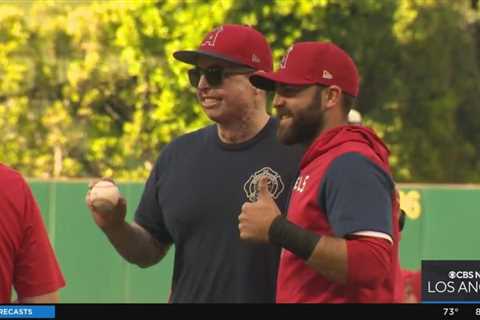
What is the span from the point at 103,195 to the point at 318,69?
0.96 meters

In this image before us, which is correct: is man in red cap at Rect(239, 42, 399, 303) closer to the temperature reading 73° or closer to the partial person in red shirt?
the temperature reading 73°

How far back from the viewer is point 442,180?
86.1 ft

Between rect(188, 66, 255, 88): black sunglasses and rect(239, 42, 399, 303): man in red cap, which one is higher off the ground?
rect(188, 66, 255, 88): black sunglasses

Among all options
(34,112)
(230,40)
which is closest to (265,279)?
(230,40)

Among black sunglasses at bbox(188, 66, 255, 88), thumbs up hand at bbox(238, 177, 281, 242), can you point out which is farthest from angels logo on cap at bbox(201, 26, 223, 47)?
thumbs up hand at bbox(238, 177, 281, 242)

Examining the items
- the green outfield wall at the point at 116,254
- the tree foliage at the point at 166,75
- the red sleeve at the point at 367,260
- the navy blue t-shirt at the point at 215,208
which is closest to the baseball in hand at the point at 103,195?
the navy blue t-shirt at the point at 215,208

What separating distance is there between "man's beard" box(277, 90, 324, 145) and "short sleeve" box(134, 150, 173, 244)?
3.38ft

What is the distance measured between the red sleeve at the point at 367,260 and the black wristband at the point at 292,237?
13 cm

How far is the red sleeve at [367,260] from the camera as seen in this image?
3.85 metres

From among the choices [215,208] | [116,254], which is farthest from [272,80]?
[116,254]

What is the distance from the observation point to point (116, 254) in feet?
43.9

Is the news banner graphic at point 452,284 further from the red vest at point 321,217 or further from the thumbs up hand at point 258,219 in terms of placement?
the thumbs up hand at point 258,219

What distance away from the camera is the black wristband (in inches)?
154

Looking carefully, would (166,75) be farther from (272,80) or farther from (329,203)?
(329,203)
